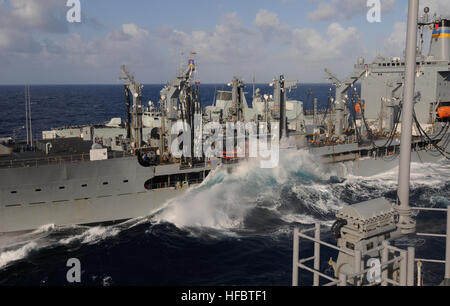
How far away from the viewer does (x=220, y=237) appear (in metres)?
26.8

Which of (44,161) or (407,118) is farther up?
(407,118)

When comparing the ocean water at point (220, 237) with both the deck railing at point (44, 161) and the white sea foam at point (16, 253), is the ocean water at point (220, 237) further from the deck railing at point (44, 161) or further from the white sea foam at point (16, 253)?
the deck railing at point (44, 161)

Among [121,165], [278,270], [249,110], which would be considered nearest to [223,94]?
[249,110]

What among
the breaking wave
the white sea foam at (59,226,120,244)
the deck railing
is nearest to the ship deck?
the deck railing

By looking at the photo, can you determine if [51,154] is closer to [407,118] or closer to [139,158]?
[139,158]

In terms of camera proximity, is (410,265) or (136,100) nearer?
(410,265)

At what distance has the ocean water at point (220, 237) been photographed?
71.5 feet

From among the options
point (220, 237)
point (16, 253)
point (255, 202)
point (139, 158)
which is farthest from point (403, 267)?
point (255, 202)

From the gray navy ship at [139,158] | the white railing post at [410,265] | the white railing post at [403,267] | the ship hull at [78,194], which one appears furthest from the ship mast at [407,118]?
the ship hull at [78,194]

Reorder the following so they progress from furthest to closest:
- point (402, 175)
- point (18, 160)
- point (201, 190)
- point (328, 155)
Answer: point (328, 155), point (201, 190), point (18, 160), point (402, 175)

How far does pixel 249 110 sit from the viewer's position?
53281 mm

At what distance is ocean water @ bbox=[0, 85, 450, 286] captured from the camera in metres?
21.8

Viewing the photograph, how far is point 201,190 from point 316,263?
22.2 meters
